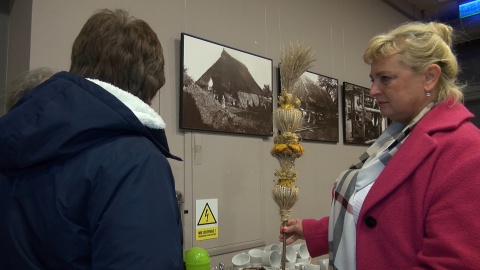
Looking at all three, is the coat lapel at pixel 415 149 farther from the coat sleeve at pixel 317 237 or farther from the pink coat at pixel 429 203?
the coat sleeve at pixel 317 237

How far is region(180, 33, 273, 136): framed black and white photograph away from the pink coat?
48.1 inches

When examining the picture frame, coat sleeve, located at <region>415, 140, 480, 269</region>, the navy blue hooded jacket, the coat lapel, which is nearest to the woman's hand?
the coat lapel

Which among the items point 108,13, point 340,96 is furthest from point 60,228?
point 340,96

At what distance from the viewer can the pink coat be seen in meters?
0.91

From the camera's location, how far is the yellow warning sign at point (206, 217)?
214 centimetres

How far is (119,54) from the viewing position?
87 centimetres

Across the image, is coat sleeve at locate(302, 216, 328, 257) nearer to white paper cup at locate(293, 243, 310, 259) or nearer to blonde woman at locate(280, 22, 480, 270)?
blonde woman at locate(280, 22, 480, 270)

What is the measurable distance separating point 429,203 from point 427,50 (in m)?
0.45

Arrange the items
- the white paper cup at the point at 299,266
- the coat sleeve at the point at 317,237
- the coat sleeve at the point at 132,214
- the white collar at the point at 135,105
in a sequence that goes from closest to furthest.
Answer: the coat sleeve at the point at 132,214 → the white collar at the point at 135,105 → the coat sleeve at the point at 317,237 → the white paper cup at the point at 299,266

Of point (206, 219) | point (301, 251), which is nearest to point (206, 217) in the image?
point (206, 219)

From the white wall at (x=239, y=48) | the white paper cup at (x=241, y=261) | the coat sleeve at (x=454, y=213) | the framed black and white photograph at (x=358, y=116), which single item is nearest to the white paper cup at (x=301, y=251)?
the white paper cup at (x=241, y=261)

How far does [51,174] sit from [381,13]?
381cm

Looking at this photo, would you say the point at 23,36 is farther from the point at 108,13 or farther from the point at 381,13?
the point at 381,13

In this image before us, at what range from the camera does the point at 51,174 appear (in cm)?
78
